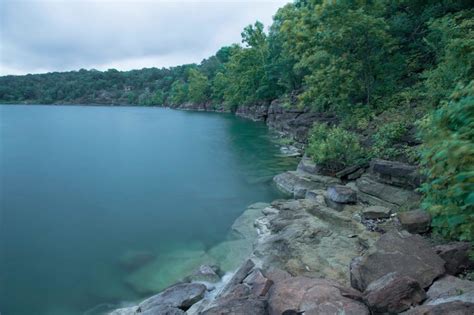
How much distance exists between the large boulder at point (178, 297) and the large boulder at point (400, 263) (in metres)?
2.94

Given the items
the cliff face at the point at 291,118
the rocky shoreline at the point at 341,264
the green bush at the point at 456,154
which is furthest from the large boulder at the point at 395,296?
the cliff face at the point at 291,118

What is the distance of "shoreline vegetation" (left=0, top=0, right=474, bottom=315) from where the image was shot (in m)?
3.53

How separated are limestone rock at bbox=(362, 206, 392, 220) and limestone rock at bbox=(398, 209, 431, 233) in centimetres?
128

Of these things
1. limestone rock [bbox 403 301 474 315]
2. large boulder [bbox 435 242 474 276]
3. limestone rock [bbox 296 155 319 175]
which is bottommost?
limestone rock [bbox 296 155 319 175]

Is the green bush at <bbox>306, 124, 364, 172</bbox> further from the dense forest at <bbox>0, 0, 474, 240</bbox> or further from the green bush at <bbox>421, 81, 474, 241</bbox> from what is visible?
the green bush at <bbox>421, 81, 474, 241</bbox>

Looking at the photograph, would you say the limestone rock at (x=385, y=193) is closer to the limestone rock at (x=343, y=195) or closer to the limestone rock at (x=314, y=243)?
the limestone rock at (x=343, y=195)

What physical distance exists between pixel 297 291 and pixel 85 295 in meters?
4.75

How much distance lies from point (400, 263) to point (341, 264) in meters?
1.32

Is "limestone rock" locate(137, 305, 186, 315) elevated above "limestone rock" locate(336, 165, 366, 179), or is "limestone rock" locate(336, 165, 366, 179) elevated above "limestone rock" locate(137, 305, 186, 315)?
"limestone rock" locate(336, 165, 366, 179)

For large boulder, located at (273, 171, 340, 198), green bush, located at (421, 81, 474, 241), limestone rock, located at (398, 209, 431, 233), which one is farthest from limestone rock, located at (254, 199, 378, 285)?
green bush, located at (421, 81, 474, 241)

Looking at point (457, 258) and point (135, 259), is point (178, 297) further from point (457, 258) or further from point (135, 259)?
point (457, 258)

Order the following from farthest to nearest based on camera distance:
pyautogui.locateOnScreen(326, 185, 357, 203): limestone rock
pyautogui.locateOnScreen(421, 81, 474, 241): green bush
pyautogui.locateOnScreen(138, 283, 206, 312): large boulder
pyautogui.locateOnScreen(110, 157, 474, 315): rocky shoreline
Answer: pyautogui.locateOnScreen(326, 185, 357, 203): limestone rock < pyautogui.locateOnScreen(138, 283, 206, 312): large boulder < pyautogui.locateOnScreen(110, 157, 474, 315): rocky shoreline < pyautogui.locateOnScreen(421, 81, 474, 241): green bush

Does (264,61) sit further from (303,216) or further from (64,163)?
(303,216)

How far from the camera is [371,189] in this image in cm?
928
